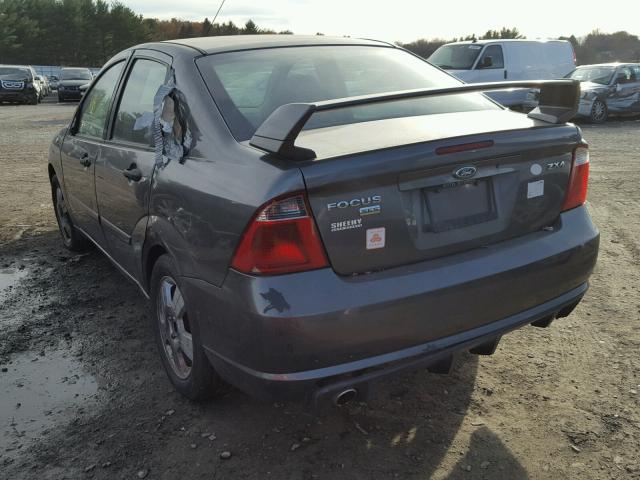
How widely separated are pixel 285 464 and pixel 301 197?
115 centimetres

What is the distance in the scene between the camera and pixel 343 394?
2.34 metres

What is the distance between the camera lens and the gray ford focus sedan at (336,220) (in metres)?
2.29

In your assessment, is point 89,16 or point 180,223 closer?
point 180,223

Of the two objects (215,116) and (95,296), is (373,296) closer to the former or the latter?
(215,116)

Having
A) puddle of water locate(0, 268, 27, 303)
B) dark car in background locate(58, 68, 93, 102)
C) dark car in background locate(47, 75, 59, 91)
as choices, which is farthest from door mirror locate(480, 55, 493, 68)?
dark car in background locate(47, 75, 59, 91)

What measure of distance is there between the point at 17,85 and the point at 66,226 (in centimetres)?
2504

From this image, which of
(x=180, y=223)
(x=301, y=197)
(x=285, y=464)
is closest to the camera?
(x=301, y=197)

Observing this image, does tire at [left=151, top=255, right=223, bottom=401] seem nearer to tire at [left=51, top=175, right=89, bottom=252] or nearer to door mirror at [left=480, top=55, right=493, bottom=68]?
tire at [left=51, top=175, right=89, bottom=252]

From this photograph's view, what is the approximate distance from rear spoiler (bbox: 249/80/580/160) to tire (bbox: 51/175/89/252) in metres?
3.36

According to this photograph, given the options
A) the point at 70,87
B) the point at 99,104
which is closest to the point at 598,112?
the point at 99,104

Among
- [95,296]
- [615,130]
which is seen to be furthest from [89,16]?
[95,296]

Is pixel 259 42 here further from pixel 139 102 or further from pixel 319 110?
pixel 319 110

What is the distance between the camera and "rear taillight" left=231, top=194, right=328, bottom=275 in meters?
2.28

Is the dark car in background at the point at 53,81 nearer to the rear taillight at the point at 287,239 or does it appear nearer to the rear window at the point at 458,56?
the rear window at the point at 458,56
